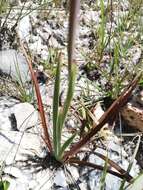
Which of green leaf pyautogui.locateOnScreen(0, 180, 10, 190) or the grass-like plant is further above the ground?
the grass-like plant

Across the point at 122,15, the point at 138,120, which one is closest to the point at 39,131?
the point at 138,120

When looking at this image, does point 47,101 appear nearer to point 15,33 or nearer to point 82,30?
point 15,33

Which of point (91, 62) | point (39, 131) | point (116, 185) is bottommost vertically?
point (116, 185)

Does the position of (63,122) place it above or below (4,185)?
above

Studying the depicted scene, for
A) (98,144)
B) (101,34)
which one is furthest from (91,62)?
(98,144)

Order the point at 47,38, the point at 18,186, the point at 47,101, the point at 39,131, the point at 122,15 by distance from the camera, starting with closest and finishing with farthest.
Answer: the point at 18,186 → the point at 39,131 → the point at 47,101 → the point at 47,38 → the point at 122,15

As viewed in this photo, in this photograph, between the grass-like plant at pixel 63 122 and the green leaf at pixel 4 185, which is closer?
the grass-like plant at pixel 63 122

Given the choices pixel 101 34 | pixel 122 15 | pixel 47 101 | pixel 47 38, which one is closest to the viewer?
pixel 47 101

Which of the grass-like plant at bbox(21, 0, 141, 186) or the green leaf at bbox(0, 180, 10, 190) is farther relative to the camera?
the green leaf at bbox(0, 180, 10, 190)

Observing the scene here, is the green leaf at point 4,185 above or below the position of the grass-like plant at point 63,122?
below

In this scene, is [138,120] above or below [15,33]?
below

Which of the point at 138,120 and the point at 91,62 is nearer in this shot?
the point at 138,120
